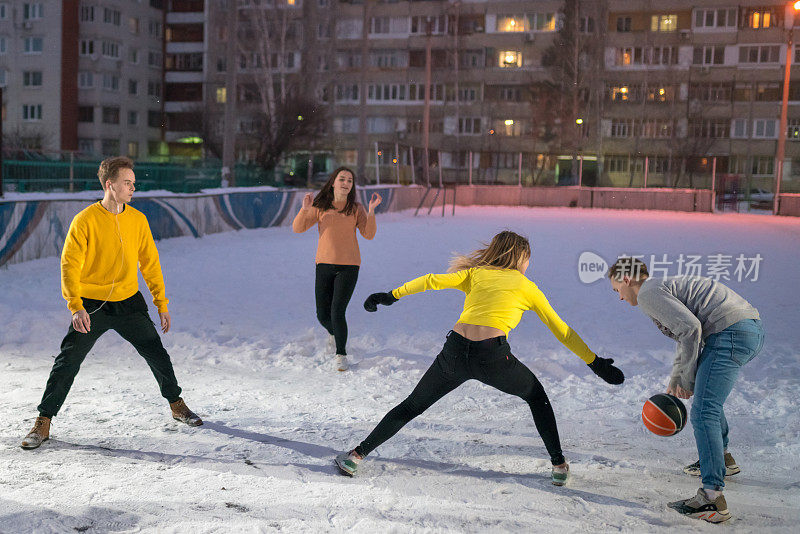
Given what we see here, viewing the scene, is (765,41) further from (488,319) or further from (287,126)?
(488,319)

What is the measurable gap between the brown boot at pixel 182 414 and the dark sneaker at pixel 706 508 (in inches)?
108

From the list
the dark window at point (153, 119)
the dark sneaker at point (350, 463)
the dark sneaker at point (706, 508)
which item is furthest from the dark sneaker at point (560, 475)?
the dark window at point (153, 119)

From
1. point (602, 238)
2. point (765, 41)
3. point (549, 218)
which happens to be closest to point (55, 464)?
point (602, 238)

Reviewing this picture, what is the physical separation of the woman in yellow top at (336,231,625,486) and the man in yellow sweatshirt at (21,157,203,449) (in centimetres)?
150

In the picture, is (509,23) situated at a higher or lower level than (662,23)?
higher

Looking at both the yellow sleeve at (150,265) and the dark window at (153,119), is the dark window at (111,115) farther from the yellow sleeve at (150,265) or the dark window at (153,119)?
the yellow sleeve at (150,265)

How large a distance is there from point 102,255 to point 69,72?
6590 cm

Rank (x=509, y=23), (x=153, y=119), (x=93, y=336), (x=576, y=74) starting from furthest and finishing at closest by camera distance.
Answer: (x=153, y=119), (x=509, y=23), (x=576, y=74), (x=93, y=336)

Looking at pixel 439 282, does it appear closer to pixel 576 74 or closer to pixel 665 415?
pixel 665 415

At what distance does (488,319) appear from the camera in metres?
4.01

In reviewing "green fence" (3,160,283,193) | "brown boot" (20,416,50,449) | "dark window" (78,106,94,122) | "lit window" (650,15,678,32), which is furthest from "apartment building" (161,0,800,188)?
"brown boot" (20,416,50,449)

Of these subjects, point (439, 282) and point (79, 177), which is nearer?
point (439, 282)

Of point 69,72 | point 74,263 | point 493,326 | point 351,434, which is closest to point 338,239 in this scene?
point 351,434

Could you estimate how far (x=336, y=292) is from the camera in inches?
271
